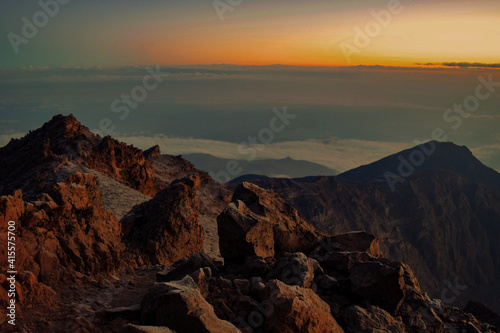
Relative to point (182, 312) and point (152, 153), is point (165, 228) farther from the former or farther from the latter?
point (152, 153)

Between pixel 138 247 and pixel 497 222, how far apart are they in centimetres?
12354

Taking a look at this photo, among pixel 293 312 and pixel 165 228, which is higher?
pixel 165 228

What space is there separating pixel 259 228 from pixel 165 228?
9.19m

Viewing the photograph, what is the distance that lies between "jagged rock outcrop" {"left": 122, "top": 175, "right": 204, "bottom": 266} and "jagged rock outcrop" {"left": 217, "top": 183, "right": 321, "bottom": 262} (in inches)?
254

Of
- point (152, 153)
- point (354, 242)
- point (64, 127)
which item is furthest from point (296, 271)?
point (152, 153)

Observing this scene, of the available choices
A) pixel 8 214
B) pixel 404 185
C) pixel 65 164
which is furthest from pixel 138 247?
pixel 404 185

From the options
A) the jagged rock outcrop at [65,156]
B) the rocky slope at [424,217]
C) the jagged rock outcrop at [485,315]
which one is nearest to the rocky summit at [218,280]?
the jagged rock outcrop at [485,315]

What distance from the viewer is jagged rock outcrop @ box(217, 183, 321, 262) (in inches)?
533

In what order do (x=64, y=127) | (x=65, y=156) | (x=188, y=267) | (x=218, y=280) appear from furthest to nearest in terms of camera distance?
(x=64, y=127), (x=65, y=156), (x=188, y=267), (x=218, y=280)

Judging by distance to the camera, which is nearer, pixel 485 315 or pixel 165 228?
pixel 165 228

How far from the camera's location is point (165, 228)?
2183cm

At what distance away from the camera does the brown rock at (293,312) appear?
9781 millimetres

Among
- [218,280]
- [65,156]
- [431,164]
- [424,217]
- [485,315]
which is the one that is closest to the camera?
[218,280]

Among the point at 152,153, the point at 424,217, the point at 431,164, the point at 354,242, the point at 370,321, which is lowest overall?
the point at 370,321
